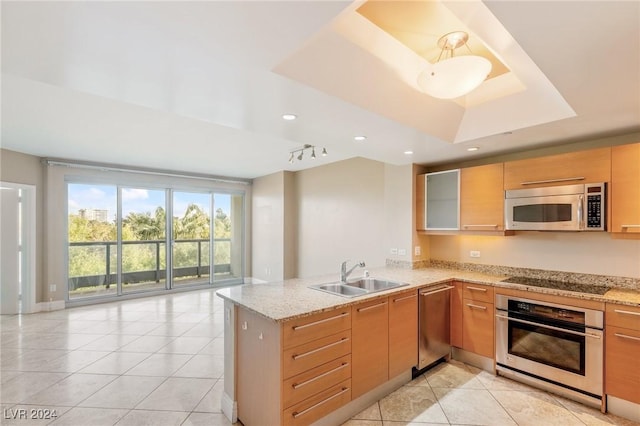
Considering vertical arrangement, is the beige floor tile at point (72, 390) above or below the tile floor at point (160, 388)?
above

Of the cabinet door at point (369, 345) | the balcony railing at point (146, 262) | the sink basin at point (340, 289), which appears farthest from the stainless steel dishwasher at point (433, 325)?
the balcony railing at point (146, 262)

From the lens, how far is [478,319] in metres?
3.07

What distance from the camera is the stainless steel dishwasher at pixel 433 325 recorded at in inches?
116

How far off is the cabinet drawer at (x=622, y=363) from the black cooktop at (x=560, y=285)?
1.06 ft

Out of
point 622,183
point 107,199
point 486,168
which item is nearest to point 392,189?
point 486,168

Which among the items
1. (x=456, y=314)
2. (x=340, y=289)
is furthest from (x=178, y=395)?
(x=456, y=314)

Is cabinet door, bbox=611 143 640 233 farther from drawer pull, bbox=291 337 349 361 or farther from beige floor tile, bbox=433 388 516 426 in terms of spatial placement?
drawer pull, bbox=291 337 349 361

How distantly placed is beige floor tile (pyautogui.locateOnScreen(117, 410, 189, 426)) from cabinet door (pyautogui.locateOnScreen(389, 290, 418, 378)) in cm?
176

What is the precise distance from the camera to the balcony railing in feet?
18.1

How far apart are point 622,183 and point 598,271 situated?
88 centimetres

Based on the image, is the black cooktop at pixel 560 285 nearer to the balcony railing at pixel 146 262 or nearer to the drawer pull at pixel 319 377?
the drawer pull at pixel 319 377

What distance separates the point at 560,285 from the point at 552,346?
58cm

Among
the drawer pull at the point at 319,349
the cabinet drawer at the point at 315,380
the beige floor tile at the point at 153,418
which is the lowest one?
the beige floor tile at the point at 153,418

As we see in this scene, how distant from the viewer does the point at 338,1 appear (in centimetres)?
114
